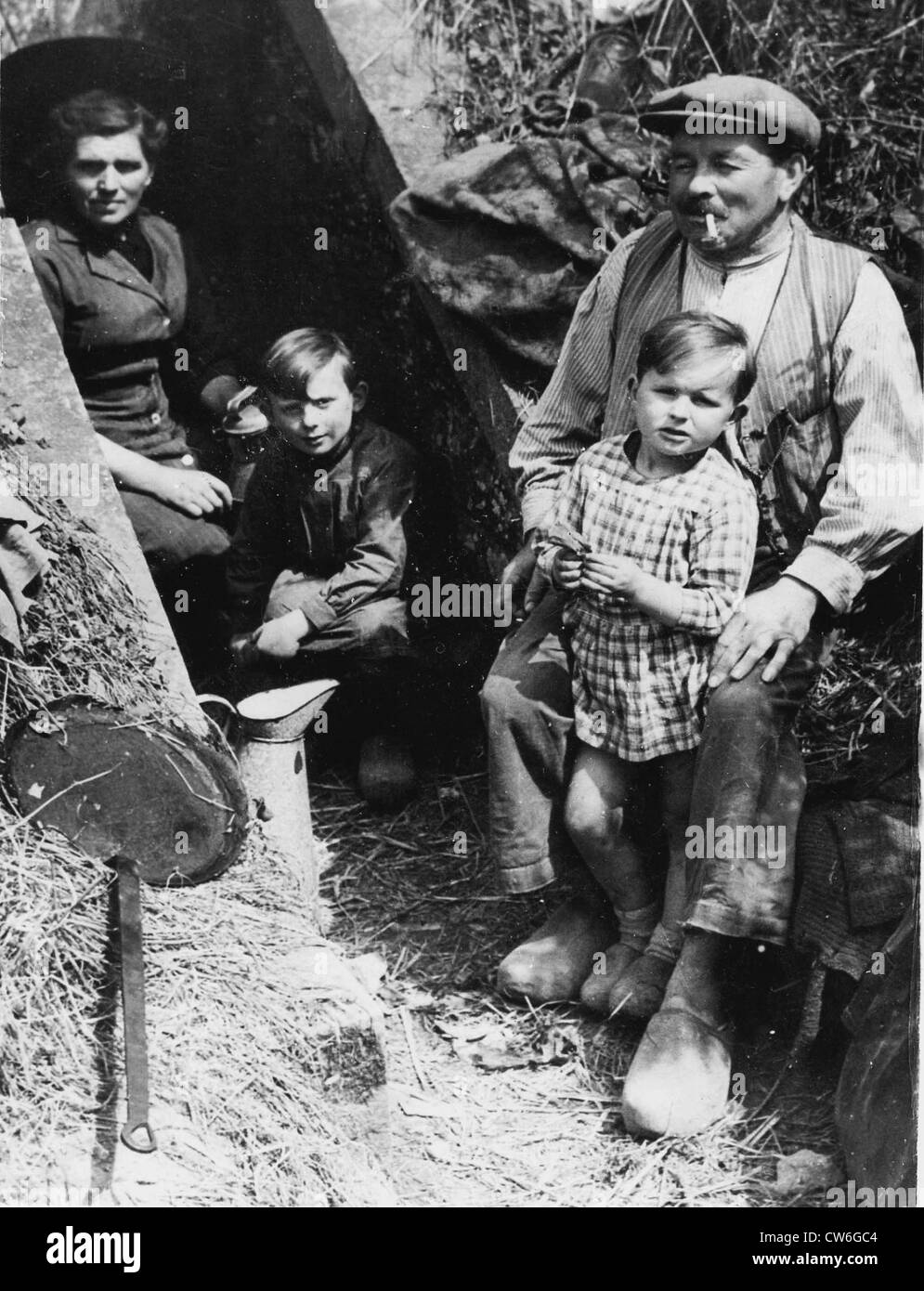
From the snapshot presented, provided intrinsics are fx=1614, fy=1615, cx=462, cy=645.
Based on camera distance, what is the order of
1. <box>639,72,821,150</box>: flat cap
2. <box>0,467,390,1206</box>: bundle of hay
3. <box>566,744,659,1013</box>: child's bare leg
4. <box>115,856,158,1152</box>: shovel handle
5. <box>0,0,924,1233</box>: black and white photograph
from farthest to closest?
<box>566,744,659,1013</box>: child's bare leg < <box>639,72,821,150</box>: flat cap < <box>0,0,924,1233</box>: black and white photograph < <box>0,467,390,1206</box>: bundle of hay < <box>115,856,158,1152</box>: shovel handle

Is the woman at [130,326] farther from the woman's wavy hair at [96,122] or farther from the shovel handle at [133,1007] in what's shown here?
the shovel handle at [133,1007]

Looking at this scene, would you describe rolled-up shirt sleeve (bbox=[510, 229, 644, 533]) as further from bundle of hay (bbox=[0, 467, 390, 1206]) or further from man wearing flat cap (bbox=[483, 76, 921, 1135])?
bundle of hay (bbox=[0, 467, 390, 1206])

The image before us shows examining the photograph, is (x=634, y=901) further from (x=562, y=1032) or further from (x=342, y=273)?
(x=342, y=273)

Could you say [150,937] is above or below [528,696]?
below

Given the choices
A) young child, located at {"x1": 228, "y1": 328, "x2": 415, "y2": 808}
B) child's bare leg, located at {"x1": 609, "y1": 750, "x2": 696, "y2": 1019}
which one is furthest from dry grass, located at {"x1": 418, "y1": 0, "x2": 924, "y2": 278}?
child's bare leg, located at {"x1": 609, "y1": 750, "x2": 696, "y2": 1019}

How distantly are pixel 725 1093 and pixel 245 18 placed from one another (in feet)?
11.9

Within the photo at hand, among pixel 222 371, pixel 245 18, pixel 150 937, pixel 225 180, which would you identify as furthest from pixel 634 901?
pixel 245 18

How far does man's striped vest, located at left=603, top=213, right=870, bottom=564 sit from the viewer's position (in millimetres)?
3766

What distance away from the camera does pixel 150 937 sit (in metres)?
3.64

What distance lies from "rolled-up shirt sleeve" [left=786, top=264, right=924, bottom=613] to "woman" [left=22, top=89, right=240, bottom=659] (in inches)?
73.4

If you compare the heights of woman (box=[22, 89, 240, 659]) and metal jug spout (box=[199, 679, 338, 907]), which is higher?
woman (box=[22, 89, 240, 659])

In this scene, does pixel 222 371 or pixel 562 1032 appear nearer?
pixel 562 1032

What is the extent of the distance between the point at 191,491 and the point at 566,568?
4.97 feet
